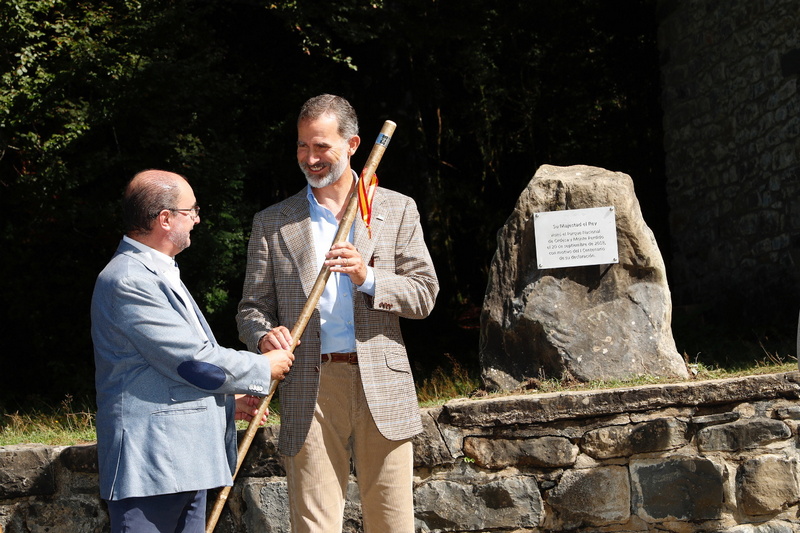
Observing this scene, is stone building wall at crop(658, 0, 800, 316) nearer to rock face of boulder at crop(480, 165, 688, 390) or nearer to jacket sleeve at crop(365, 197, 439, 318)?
rock face of boulder at crop(480, 165, 688, 390)

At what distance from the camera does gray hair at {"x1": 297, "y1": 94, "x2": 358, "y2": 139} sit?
3.39m

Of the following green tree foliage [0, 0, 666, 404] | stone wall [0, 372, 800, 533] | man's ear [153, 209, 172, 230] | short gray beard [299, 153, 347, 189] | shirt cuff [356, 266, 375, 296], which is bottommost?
stone wall [0, 372, 800, 533]

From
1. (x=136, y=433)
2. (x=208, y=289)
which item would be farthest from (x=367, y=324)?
(x=208, y=289)

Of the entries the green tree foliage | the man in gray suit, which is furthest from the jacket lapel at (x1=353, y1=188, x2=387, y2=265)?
the green tree foliage

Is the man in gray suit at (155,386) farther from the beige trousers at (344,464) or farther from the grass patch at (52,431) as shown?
the grass patch at (52,431)

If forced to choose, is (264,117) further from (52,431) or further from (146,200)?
(146,200)

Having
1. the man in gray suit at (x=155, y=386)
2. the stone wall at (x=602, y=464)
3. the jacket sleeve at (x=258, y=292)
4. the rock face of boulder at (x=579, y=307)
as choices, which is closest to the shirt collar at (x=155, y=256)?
the man in gray suit at (x=155, y=386)

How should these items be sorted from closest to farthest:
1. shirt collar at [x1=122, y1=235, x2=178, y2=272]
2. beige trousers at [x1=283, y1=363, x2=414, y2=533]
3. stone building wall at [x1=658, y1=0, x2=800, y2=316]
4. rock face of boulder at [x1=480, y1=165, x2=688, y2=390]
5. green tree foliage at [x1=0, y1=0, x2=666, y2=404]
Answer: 1. shirt collar at [x1=122, y1=235, x2=178, y2=272]
2. beige trousers at [x1=283, y1=363, x2=414, y2=533]
3. rock face of boulder at [x1=480, y1=165, x2=688, y2=390]
4. green tree foliage at [x1=0, y1=0, x2=666, y2=404]
5. stone building wall at [x1=658, y1=0, x2=800, y2=316]

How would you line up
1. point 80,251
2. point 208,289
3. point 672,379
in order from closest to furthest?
point 672,379, point 208,289, point 80,251

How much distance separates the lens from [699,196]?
32.9 ft

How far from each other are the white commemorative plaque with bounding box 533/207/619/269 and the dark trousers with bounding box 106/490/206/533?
7.85 feet

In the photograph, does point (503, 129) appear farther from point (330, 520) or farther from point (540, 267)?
point (330, 520)

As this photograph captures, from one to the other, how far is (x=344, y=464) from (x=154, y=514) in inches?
27.8

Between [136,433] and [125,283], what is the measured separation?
46 cm
